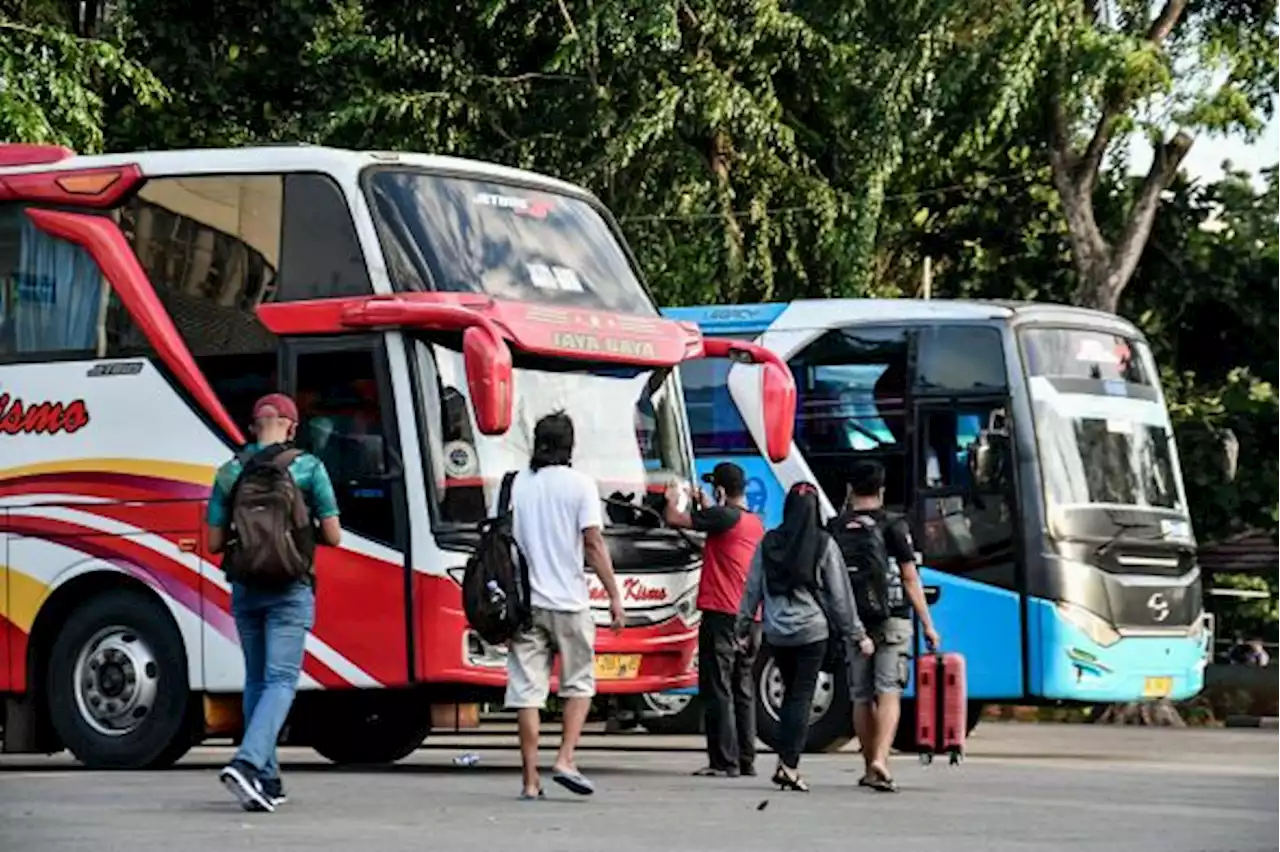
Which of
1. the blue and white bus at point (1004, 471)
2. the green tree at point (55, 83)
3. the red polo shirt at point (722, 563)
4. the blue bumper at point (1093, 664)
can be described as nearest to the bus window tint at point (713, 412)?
the blue and white bus at point (1004, 471)

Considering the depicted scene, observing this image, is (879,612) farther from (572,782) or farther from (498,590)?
(498,590)

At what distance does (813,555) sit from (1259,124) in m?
15.3

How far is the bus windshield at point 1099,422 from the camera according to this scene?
24.6 meters

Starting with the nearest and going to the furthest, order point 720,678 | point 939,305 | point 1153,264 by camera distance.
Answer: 1. point 720,678
2. point 939,305
3. point 1153,264

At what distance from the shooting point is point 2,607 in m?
19.8

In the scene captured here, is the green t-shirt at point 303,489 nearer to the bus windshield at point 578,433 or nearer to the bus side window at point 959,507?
the bus windshield at point 578,433

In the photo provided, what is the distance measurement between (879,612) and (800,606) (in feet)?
1.49

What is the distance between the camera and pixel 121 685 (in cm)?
1931

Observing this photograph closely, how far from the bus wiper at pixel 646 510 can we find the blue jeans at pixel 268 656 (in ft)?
15.8

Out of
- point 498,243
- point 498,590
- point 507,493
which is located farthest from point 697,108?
point 498,590

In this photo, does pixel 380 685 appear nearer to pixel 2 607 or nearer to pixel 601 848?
pixel 2 607

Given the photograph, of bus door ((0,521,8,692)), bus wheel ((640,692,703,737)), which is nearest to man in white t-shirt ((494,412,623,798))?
bus door ((0,521,8,692))

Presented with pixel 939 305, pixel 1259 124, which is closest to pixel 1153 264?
pixel 1259 124

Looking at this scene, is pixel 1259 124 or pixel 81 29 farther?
pixel 81 29
